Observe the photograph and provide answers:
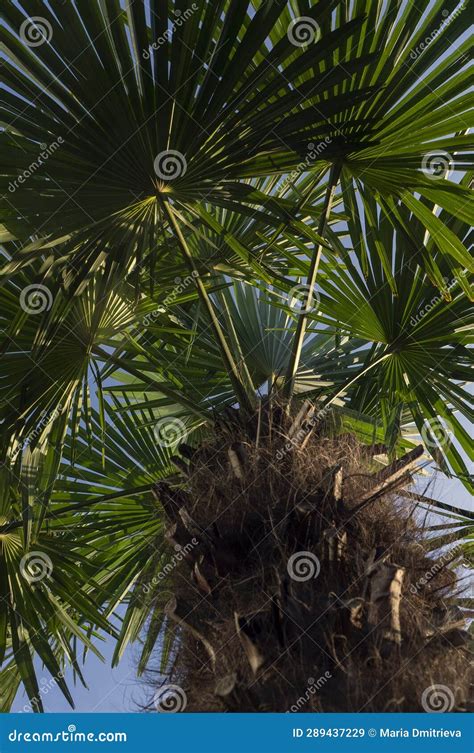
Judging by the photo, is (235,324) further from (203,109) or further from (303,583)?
(303,583)

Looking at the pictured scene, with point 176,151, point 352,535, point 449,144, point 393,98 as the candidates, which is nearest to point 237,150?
point 176,151

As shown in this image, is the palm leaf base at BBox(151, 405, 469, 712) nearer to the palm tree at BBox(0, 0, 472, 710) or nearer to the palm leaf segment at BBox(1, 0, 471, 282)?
the palm tree at BBox(0, 0, 472, 710)

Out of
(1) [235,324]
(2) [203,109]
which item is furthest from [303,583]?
(1) [235,324]

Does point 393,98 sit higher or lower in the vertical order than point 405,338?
higher

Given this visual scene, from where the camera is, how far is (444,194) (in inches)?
112

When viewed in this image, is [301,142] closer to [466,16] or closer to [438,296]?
[466,16]

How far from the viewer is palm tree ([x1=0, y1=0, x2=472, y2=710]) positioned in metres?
1.95

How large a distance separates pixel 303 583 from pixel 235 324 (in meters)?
2.46

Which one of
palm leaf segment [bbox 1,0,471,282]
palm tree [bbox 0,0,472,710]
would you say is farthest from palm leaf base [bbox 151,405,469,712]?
palm leaf segment [bbox 1,0,471,282]

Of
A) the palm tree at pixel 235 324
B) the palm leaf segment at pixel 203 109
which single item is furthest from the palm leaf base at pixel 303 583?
the palm leaf segment at pixel 203 109

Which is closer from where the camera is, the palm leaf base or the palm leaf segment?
the palm leaf base

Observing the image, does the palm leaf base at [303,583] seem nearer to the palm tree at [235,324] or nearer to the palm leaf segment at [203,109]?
the palm tree at [235,324]

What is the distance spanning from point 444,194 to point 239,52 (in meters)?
0.98

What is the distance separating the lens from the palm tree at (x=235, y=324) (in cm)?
195
